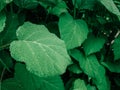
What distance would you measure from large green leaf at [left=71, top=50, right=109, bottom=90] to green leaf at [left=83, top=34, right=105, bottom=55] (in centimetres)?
4

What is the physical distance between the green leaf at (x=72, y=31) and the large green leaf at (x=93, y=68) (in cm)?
14

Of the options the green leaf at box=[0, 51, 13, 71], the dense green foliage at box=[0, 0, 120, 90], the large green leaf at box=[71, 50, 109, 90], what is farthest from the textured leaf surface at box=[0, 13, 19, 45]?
the large green leaf at box=[71, 50, 109, 90]

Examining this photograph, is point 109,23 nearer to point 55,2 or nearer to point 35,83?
point 55,2

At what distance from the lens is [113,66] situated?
5.93 feet

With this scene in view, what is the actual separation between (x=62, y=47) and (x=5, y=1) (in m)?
0.32

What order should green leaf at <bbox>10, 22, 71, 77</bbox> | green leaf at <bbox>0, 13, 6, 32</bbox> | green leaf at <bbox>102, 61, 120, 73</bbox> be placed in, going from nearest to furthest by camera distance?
1. green leaf at <bbox>10, 22, 71, 77</bbox>
2. green leaf at <bbox>0, 13, 6, 32</bbox>
3. green leaf at <bbox>102, 61, 120, 73</bbox>

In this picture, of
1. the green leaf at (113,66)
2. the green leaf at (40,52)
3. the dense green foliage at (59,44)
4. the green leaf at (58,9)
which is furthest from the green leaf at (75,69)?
the green leaf at (40,52)

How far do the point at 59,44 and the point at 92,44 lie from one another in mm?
489

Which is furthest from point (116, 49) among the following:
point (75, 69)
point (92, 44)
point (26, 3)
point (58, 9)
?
point (26, 3)

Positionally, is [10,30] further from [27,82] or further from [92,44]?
[92,44]

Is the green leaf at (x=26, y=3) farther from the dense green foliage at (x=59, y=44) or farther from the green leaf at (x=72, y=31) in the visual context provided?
the green leaf at (x=72, y=31)

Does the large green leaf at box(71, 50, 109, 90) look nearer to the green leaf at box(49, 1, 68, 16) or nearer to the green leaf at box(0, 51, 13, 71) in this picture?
the green leaf at box(49, 1, 68, 16)

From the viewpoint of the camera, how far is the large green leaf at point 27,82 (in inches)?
53.5

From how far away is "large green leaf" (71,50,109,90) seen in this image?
1.65 metres
